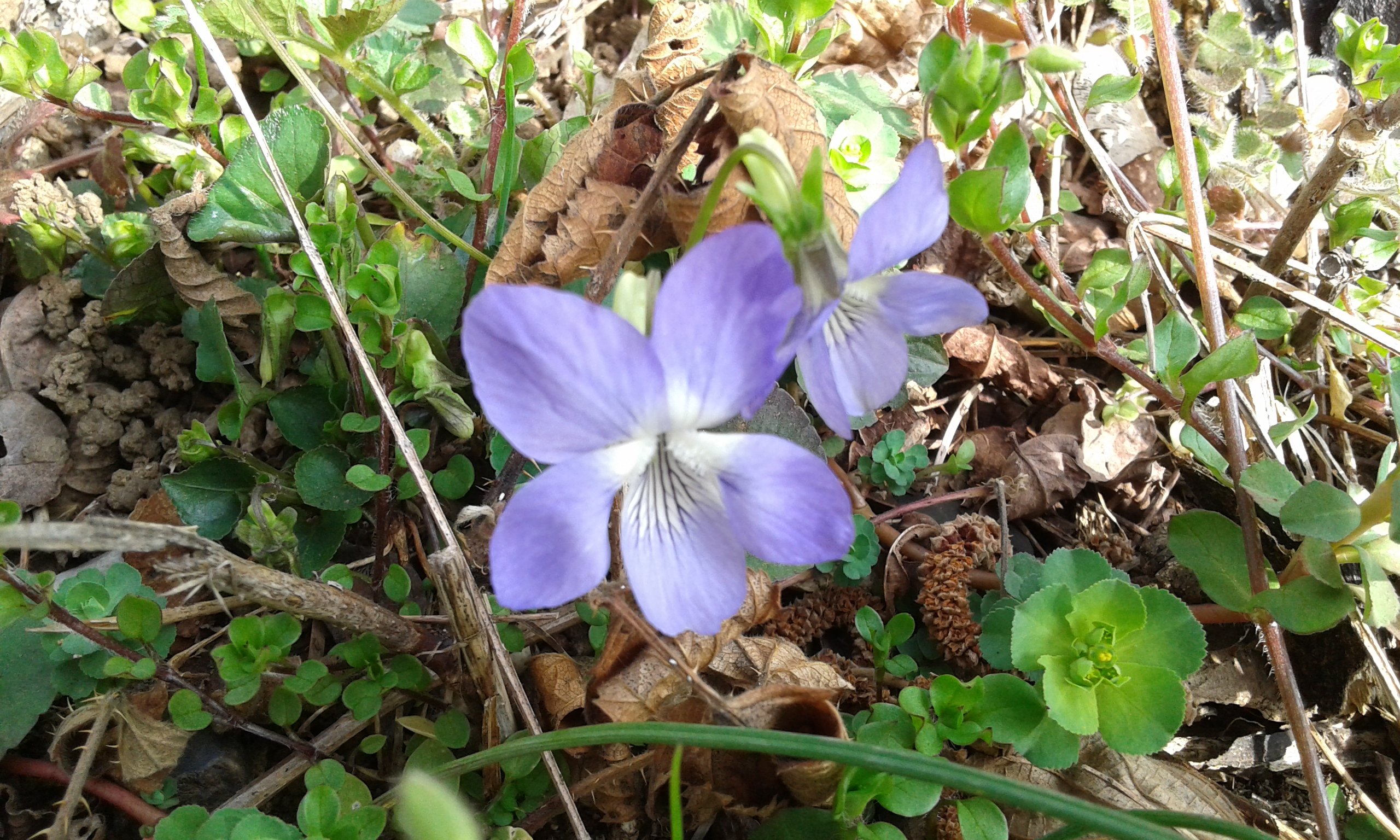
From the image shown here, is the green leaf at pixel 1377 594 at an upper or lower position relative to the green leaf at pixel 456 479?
upper

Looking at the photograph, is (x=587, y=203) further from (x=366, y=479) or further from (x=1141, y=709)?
(x=1141, y=709)

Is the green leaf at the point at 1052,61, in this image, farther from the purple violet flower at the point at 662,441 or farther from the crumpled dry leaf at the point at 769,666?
the crumpled dry leaf at the point at 769,666

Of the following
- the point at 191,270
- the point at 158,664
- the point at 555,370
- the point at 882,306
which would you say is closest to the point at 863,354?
the point at 882,306

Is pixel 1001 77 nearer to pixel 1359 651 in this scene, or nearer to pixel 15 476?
pixel 1359 651

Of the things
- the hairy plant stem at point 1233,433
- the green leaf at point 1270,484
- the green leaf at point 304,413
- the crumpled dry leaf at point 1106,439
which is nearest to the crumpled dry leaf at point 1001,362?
the crumpled dry leaf at point 1106,439

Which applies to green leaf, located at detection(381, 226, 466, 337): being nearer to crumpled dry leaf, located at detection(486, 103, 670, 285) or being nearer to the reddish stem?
crumpled dry leaf, located at detection(486, 103, 670, 285)

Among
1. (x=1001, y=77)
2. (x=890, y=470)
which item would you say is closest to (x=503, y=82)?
(x=1001, y=77)
